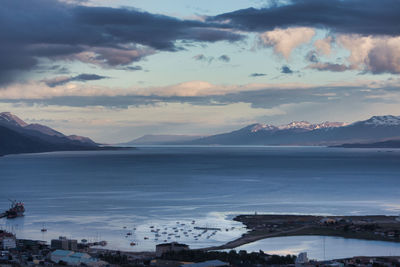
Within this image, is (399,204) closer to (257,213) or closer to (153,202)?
(257,213)

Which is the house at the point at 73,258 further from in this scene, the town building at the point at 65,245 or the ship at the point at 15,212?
the ship at the point at 15,212

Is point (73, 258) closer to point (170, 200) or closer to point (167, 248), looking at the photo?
point (167, 248)

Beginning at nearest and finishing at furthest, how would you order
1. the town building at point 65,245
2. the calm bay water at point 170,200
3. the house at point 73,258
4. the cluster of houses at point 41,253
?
the house at point 73,258 < the cluster of houses at point 41,253 < the town building at point 65,245 < the calm bay water at point 170,200

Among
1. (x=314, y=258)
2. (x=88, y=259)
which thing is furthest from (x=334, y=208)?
(x=88, y=259)

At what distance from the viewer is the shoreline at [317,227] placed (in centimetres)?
7244

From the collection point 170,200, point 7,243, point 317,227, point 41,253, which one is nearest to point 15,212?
point 7,243

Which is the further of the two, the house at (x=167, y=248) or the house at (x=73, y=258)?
the house at (x=167, y=248)

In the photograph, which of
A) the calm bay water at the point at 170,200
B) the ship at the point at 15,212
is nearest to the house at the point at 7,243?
the calm bay water at the point at 170,200

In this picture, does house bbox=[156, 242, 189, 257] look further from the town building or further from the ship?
the ship

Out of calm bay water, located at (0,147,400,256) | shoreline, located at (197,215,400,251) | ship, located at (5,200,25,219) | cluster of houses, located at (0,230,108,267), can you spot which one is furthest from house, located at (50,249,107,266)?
ship, located at (5,200,25,219)

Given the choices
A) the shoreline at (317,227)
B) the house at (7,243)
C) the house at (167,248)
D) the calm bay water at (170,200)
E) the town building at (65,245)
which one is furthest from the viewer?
the calm bay water at (170,200)

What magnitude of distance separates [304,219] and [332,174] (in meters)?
95.5

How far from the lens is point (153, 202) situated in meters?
106

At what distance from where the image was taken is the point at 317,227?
258 feet
